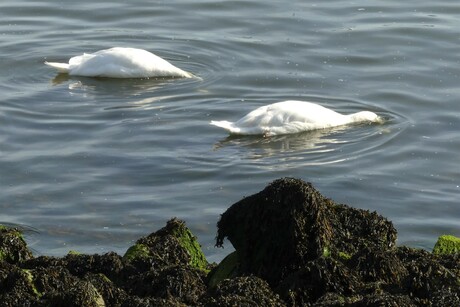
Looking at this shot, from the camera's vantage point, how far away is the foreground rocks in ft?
21.3

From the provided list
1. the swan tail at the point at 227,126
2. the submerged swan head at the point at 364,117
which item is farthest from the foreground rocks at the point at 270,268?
the submerged swan head at the point at 364,117

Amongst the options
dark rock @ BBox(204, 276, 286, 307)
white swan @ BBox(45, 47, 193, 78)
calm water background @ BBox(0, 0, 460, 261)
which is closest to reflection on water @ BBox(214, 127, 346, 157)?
calm water background @ BBox(0, 0, 460, 261)

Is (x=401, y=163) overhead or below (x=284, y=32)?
below

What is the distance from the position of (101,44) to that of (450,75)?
16.8 feet

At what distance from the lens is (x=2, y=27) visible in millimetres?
19625

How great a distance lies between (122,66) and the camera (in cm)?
1733

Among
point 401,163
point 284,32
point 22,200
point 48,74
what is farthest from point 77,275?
point 284,32

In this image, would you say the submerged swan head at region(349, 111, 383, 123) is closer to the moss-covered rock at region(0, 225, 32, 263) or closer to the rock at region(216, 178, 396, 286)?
the moss-covered rock at region(0, 225, 32, 263)

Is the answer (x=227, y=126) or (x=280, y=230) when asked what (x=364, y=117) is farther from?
(x=280, y=230)

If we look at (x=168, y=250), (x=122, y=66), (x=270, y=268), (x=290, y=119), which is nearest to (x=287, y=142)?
(x=290, y=119)

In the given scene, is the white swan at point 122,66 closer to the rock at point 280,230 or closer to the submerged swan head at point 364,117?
the submerged swan head at point 364,117

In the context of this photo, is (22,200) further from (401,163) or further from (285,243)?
(285,243)

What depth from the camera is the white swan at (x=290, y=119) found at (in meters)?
15.0

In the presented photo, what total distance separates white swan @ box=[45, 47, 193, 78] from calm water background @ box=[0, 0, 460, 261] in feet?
0.49
